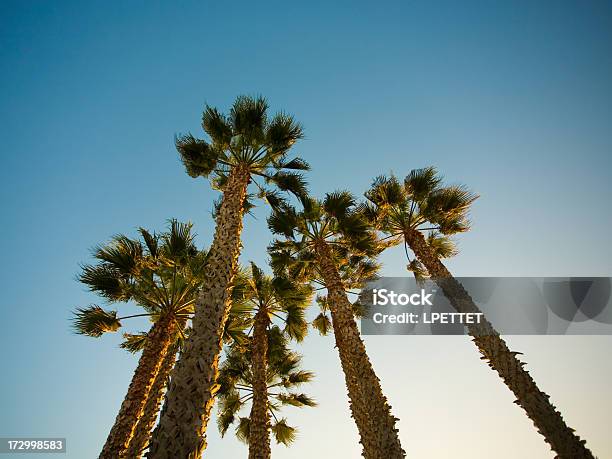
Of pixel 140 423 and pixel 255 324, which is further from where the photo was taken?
pixel 255 324

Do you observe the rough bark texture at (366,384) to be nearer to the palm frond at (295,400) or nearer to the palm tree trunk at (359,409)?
the palm tree trunk at (359,409)

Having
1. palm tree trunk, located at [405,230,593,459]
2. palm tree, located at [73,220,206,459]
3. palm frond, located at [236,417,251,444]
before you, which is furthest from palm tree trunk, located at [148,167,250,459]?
palm frond, located at [236,417,251,444]

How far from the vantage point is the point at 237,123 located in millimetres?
8938

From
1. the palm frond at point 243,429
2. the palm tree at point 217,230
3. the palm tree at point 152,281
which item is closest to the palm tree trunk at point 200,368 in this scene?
the palm tree at point 217,230

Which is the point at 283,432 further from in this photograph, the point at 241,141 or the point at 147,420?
the point at 241,141

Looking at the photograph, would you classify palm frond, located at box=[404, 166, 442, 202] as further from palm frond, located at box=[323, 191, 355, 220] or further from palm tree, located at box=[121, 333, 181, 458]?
palm tree, located at box=[121, 333, 181, 458]

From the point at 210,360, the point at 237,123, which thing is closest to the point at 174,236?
the point at 237,123

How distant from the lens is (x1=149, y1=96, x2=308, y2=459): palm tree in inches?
153

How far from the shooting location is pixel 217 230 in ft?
21.8

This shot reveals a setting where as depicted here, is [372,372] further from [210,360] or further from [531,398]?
[210,360]

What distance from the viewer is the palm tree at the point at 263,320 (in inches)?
345

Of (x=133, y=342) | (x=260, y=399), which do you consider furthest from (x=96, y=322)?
(x=260, y=399)

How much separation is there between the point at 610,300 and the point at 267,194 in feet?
37.0

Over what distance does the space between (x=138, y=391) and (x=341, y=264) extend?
808 centimetres
